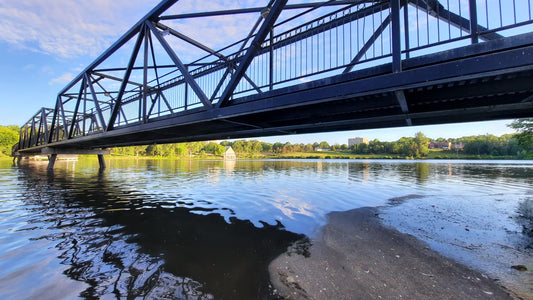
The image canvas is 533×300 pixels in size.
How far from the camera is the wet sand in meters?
3.57

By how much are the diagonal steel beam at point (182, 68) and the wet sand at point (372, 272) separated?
5.87 metres

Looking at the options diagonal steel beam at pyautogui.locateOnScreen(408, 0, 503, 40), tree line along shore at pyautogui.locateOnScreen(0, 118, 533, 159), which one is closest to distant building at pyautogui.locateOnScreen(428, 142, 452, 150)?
tree line along shore at pyautogui.locateOnScreen(0, 118, 533, 159)

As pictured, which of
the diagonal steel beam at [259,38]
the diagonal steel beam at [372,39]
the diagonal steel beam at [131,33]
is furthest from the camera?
the diagonal steel beam at [131,33]

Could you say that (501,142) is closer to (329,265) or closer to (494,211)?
(494,211)

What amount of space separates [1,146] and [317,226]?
132 metres

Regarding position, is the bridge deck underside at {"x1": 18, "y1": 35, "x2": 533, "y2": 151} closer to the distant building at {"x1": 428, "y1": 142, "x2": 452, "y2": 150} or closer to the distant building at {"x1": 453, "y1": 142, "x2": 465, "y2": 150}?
the distant building at {"x1": 453, "y1": 142, "x2": 465, "y2": 150}

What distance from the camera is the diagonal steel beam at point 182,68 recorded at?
7781mm

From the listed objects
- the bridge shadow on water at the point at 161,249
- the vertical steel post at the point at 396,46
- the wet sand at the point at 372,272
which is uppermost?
the vertical steel post at the point at 396,46

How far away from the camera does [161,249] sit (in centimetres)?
511

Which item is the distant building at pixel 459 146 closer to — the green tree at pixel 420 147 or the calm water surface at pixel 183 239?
the green tree at pixel 420 147

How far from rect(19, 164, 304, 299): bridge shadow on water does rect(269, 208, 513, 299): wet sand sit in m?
0.49

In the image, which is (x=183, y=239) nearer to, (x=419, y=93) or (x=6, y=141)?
(x=419, y=93)

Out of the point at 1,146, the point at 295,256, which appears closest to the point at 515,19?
the point at 295,256

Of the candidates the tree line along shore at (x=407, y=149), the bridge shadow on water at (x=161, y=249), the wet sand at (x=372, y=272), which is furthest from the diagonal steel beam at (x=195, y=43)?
the tree line along shore at (x=407, y=149)
